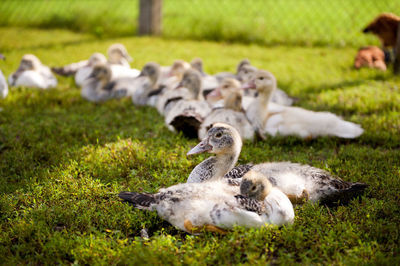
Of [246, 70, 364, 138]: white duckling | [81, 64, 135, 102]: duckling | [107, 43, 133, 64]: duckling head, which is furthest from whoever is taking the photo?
[107, 43, 133, 64]: duckling head

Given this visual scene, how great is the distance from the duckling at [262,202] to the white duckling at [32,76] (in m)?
5.72

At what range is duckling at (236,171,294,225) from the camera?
3203 millimetres

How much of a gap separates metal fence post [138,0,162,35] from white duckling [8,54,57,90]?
16.8 feet

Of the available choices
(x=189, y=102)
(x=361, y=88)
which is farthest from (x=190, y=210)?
(x=361, y=88)

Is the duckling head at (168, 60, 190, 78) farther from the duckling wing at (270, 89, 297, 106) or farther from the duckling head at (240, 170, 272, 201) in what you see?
the duckling head at (240, 170, 272, 201)

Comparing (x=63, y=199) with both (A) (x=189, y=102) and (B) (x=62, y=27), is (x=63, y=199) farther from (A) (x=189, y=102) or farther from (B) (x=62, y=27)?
(B) (x=62, y=27)

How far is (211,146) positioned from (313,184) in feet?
3.38

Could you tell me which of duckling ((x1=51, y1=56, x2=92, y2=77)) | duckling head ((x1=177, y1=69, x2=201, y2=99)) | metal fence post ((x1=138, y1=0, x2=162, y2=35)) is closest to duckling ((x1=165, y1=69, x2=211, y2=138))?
duckling head ((x1=177, y1=69, x2=201, y2=99))

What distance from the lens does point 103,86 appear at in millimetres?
7492

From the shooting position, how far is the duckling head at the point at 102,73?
7.58 m

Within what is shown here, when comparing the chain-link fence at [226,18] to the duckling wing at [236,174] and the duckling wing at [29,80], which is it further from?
the duckling wing at [236,174]

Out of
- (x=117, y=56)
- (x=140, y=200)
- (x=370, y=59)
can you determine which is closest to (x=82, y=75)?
(x=117, y=56)

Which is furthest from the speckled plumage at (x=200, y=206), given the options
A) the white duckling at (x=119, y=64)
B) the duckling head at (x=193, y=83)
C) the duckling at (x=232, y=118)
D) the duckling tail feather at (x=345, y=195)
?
the white duckling at (x=119, y=64)

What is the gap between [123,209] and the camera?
3.62 m
